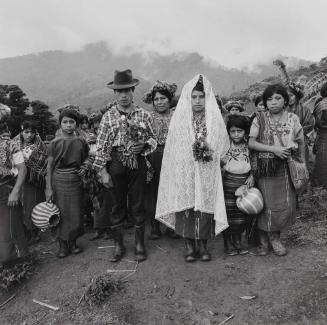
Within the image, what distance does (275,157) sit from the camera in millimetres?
3893

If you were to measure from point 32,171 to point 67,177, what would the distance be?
966 millimetres

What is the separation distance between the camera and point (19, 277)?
4148 millimetres

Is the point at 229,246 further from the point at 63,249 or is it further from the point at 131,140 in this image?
the point at 63,249

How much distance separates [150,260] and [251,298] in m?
1.36

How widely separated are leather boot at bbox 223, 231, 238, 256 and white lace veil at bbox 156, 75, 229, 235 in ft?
1.23

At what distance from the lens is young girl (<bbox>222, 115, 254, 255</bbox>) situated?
4078 millimetres

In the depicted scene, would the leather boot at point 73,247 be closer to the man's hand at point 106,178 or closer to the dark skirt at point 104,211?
the dark skirt at point 104,211

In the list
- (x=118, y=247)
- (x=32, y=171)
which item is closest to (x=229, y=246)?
(x=118, y=247)

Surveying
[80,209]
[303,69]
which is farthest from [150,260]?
[303,69]

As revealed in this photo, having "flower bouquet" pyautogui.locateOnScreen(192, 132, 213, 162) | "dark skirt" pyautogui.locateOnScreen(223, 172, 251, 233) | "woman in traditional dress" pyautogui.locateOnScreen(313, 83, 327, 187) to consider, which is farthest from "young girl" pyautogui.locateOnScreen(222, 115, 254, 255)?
"woman in traditional dress" pyautogui.locateOnScreen(313, 83, 327, 187)

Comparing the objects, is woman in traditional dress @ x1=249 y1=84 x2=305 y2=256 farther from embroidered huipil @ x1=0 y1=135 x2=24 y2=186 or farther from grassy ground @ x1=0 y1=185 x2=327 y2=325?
embroidered huipil @ x1=0 y1=135 x2=24 y2=186

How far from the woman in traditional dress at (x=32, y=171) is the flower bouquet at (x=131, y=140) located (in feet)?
6.26

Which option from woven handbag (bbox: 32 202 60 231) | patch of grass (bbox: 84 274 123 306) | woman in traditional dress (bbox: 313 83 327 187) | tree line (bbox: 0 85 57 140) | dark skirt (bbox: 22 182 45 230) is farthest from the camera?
tree line (bbox: 0 85 57 140)

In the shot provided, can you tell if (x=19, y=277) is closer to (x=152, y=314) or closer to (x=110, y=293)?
(x=110, y=293)
